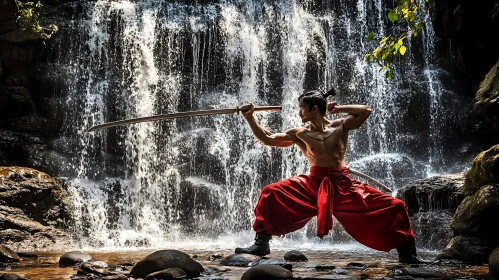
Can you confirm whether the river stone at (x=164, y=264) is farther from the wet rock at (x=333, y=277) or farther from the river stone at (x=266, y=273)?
the wet rock at (x=333, y=277)

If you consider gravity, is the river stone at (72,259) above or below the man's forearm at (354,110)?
below

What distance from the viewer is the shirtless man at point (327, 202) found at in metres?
5.07


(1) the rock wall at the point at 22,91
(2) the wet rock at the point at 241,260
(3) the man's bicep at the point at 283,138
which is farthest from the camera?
(1) the rock wall at the point at 22,91

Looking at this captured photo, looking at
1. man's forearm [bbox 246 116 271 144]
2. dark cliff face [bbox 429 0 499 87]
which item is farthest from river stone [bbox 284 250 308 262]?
dark cliff face [bbox 429 0 499 87]

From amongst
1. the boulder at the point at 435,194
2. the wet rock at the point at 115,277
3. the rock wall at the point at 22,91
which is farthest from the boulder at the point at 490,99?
the rock wall at the point at 22,91

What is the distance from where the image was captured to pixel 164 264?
4578 mm

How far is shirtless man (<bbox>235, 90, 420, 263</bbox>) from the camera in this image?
16.6 ft

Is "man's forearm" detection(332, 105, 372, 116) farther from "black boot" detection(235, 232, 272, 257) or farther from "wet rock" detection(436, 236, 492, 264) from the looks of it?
"wet rock" detection(436, 236, 492, 264)

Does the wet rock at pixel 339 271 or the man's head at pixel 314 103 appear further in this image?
the man's head at pixel 314 103

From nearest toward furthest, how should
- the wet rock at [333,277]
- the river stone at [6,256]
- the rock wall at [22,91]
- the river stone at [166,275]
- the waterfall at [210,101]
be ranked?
1. the wet rock at [333,277]
2. the river stone at [166,275]
3. the river stone at [6,256]
4. the waterfall at [210,101]
5. the rock wall at [22,91]

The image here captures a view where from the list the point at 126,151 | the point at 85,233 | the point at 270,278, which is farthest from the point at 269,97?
the point at 270,278

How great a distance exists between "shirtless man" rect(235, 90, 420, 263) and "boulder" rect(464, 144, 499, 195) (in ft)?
6.64

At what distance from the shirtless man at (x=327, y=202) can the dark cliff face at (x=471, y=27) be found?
27.7ft

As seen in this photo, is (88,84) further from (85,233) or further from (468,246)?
(468,246)
